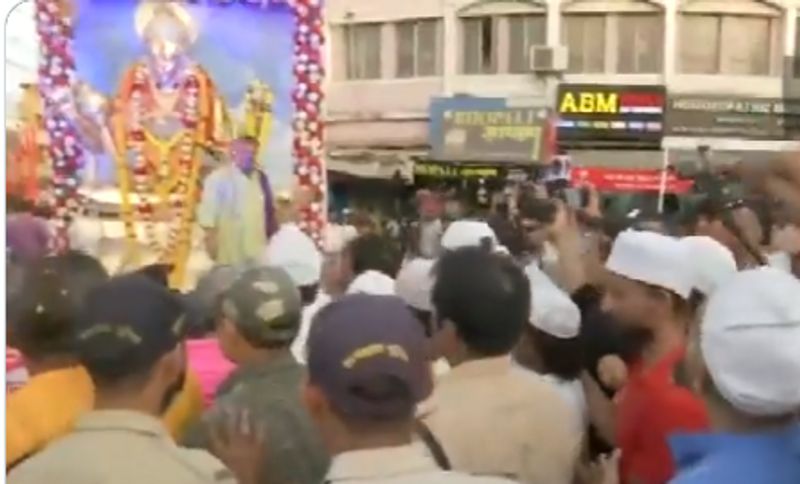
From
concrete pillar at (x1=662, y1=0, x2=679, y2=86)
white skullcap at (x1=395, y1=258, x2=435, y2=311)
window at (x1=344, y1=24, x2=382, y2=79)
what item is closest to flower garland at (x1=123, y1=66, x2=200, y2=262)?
window at (x1=344, y1=24, x2=382, y2=79)

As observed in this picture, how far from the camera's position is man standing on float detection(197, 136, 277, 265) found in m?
2.05

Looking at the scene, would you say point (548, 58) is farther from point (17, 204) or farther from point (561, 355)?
point (17, 204)

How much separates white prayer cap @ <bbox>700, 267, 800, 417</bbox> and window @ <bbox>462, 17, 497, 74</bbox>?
49cm

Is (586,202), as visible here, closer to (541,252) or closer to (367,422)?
(541,252)

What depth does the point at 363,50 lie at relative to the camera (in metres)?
2.04

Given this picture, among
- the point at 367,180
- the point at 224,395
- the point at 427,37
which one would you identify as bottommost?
the point at 224,395

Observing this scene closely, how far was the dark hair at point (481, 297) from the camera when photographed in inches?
79.0

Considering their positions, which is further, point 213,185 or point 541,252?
point 541,252

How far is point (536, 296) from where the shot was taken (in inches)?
85.4

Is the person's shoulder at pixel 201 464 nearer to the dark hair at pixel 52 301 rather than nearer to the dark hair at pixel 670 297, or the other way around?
the dark hair at pixel 52 301

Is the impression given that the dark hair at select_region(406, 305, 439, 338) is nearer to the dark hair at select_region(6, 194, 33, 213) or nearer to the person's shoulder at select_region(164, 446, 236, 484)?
the person's shoulder at select_region(164, 446, 236, 484)

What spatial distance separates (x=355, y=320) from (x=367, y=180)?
0.37 m

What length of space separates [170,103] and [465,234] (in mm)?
440

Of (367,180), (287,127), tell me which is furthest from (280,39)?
(367,180)
